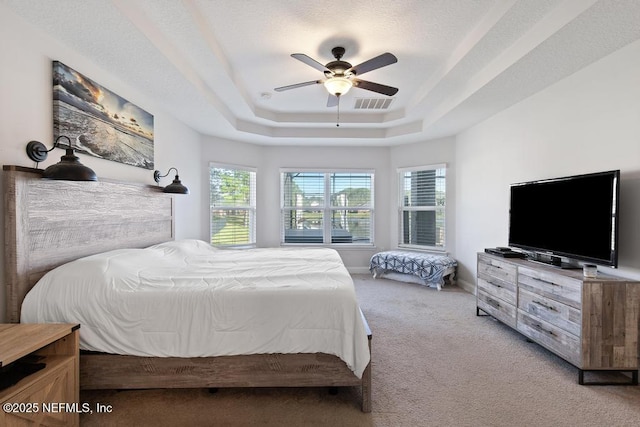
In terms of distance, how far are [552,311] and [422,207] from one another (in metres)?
3.32

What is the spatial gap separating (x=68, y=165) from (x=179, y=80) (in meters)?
1.55

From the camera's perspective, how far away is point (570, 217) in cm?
273

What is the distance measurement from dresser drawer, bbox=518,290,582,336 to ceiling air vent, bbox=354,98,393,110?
2.98 meters

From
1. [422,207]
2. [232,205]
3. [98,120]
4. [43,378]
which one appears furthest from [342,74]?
[422,207]

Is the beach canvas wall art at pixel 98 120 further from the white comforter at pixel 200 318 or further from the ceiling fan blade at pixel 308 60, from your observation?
the ceiling fan blade at pixel 308 60

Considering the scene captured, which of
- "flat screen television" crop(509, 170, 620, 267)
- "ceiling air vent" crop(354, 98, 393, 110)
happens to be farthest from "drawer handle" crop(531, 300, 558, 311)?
"ceiling air vent" crop(354, 98, 393, 110)

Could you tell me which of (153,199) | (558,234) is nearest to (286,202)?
(153,199)

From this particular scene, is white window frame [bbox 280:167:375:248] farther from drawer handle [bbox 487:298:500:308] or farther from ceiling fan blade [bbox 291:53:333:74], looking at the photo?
ceiling fan blade [bbox 291:53:333:74]

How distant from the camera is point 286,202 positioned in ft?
19.9

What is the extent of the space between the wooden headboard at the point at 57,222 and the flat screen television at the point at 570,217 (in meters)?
4.13


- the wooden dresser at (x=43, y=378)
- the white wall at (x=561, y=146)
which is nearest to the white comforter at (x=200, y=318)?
the wooden dresser at (x=43, y=378)

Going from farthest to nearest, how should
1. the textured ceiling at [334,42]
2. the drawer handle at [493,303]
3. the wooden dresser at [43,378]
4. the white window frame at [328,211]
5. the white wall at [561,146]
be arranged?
the white window frame at [328,211]
the drawer handle at [493,303]
the white wall at [561,146]
the textured ceiling at [334,42]
the wooden dresser at [43,378]

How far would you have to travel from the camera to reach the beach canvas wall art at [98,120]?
237cm

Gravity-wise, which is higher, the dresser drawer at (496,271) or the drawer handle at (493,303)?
the dresser drawer at (496,271)
